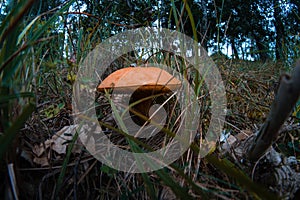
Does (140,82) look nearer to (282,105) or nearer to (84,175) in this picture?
(84,175)

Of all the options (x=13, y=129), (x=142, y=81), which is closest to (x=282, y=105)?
(x=13, y=129)

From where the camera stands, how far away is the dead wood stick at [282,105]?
31 centimetres

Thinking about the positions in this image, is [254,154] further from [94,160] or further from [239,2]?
[239,2]

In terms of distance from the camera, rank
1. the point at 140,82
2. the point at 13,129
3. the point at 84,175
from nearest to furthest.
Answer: the point at 13,129, the point at 84,175, the point at 140,82

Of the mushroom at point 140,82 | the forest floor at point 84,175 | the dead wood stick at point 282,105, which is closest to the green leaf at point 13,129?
the forest floor at point 84,175

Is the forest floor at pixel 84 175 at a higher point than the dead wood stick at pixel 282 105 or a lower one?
lower

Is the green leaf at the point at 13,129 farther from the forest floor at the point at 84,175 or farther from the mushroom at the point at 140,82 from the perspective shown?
the mushroom at the point at 140,82

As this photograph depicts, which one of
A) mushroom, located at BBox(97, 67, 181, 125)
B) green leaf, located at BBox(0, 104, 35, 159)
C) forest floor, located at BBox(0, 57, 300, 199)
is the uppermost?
mushroom, located at BBox(97, 67, 181, 125)

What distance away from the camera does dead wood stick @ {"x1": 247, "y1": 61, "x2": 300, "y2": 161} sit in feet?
1.02

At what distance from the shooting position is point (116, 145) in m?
0.64

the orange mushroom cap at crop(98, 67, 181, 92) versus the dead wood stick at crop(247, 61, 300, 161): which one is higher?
the orange mushroom cap at crop(98, 67, 181, 92)

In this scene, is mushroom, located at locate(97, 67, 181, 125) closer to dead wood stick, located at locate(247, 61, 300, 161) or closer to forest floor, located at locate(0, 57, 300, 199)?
forest floor, located at locate(0, 57, 300, 199)

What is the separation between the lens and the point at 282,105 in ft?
1.09

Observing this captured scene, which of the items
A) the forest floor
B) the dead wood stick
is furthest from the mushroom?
the dead wood stick
